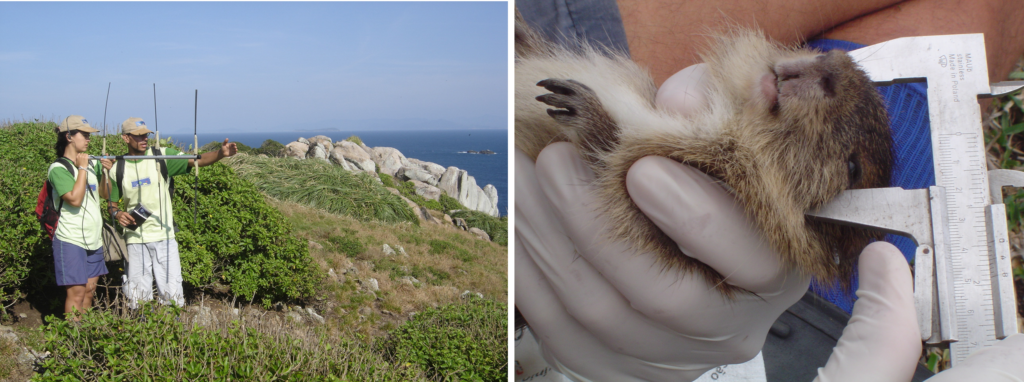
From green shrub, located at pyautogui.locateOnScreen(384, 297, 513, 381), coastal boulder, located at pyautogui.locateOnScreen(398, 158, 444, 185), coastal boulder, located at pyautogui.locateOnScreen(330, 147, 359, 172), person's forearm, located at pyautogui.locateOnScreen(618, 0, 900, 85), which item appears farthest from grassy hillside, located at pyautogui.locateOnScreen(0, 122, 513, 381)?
person's forearm, located at pyautogui.locateOnScreen(618, 0, 900, 85)

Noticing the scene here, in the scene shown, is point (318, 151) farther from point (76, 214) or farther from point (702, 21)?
point (702, 21)

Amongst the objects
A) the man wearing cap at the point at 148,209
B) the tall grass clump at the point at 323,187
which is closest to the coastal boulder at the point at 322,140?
the tall grass clump at the point at 323,187

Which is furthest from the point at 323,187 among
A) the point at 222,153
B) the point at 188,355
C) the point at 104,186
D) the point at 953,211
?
the point at 953,211

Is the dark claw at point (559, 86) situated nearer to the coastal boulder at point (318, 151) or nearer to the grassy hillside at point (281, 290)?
the grassy hillside at point (281, 290)

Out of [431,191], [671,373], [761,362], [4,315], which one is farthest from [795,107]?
[4,315]

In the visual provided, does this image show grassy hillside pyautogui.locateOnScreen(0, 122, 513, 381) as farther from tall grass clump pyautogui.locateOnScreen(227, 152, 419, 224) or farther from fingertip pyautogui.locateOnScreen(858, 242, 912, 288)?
fingertip pyautogui.locateOnScreen(858, 242, 912, 288)

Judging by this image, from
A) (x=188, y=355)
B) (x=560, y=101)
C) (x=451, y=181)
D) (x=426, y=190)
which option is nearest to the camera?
(x=560, y=101)

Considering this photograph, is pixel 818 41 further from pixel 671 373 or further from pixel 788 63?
pixel 671 373
